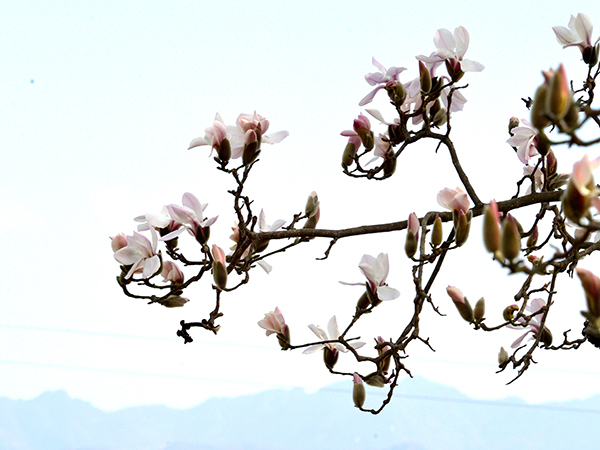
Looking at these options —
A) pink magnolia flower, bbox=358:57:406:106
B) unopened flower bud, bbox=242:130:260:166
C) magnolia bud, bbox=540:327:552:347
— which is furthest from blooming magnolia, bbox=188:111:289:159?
magnolia bud, bbox=540:327:552:347

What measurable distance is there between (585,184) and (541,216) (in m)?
0.64

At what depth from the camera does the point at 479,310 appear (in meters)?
0.98

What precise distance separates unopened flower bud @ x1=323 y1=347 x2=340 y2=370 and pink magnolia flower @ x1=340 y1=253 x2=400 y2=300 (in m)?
0.16

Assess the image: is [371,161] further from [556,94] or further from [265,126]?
[556,94]

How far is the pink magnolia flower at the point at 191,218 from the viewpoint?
38.5 inches

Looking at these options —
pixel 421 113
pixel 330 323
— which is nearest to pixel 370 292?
pixel 330 323

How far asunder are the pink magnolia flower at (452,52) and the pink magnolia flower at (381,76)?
0.05m

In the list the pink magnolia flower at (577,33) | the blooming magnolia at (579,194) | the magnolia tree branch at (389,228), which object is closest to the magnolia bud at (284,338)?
the magnolia tree branch at (389,228)

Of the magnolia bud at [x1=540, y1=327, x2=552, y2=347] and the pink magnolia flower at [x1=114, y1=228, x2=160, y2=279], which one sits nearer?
the pink magnolia flower at [x1=114, y1=228, x2=160, y2=279]

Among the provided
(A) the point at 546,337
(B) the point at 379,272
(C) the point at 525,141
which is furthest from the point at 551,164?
(B) the point at 379,272

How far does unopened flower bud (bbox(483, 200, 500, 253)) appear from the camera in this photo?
633mm

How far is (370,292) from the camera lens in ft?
3.33

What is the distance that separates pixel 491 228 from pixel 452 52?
0.61 m

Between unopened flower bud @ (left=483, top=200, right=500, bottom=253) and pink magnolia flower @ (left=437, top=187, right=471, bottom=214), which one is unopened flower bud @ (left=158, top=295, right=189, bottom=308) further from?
unopened flower bud @ (left=483, top=200, right=500, bottom=253)
